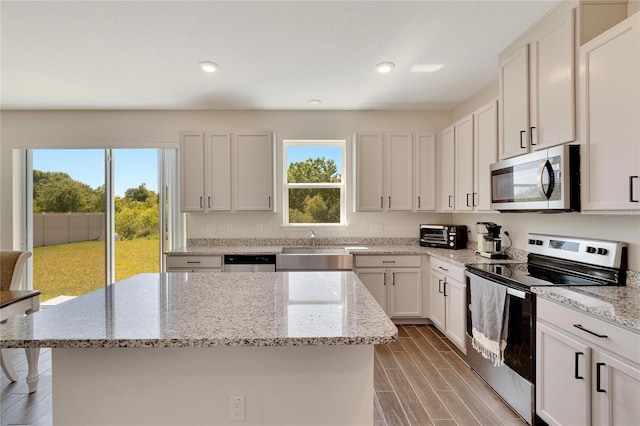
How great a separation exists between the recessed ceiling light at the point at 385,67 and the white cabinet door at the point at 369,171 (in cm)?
95

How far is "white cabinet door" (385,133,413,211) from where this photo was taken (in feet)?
12.2

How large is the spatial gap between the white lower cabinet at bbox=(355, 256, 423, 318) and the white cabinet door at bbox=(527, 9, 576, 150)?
70.1 inches

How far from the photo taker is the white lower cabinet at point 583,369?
128 cm

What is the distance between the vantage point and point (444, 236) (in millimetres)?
3629

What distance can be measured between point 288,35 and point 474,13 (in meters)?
1.31

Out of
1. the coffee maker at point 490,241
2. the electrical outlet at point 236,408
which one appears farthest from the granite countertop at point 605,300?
Answer: the electrical outlet at point 236,408

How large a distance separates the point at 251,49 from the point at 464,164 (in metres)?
2.35

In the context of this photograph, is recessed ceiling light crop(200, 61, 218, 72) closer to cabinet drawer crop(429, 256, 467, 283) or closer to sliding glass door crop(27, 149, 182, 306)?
sliding glass door crop(27, 149, 182, 306)

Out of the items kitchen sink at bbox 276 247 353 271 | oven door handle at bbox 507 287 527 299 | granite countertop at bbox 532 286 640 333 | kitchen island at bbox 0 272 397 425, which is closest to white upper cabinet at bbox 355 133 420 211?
kitchen sink at bbox 276 247 353 271

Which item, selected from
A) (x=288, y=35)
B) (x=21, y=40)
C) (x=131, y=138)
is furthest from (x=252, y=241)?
(x=21, y=40)

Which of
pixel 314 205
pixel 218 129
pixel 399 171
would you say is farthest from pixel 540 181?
pixel 218 129

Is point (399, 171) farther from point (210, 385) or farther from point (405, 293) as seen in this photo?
point (210, 385)

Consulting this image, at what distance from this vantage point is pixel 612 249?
71.5 inches

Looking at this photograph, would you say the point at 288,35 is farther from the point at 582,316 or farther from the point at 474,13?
the point at 582,316
